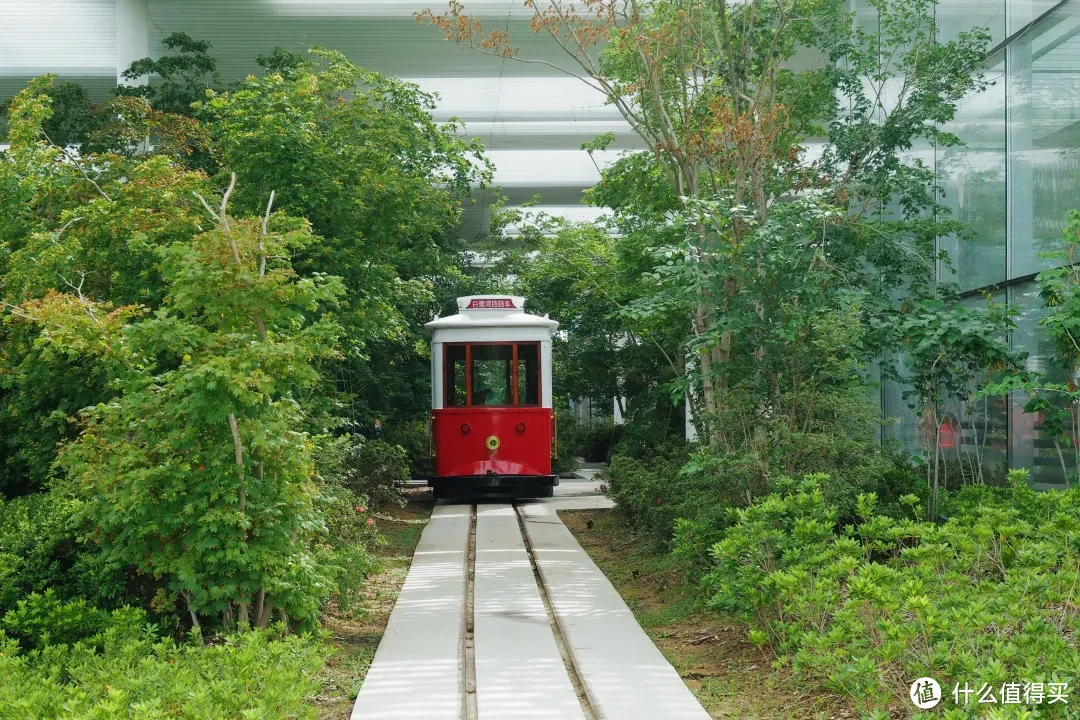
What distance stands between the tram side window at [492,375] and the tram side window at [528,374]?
13 centimetres

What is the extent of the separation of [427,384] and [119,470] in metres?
15.2

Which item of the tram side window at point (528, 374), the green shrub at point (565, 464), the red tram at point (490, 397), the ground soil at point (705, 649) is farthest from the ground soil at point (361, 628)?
the green shrub at point (565, 464)

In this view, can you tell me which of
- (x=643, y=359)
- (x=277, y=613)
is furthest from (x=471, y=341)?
(x=277, y=613)

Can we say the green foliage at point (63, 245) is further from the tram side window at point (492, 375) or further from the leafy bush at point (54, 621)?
the tram side window at point (492, 375)

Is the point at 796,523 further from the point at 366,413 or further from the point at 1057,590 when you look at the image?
the point at 366,413

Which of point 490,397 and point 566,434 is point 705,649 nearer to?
point 490,397

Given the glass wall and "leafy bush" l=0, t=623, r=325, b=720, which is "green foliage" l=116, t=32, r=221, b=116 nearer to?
the glass wall

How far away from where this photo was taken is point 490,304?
1836 centimetres

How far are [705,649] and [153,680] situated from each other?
4.08 metres

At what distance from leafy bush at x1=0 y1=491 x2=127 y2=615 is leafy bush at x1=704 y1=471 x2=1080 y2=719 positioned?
167 inches

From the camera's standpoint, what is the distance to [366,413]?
19.1 metres

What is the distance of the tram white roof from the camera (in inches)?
712

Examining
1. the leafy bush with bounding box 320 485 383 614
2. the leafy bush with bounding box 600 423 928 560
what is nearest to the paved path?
the leafy bush with bounding box 320 485 383 614

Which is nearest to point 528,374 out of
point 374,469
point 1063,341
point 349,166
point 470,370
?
point 470,370
